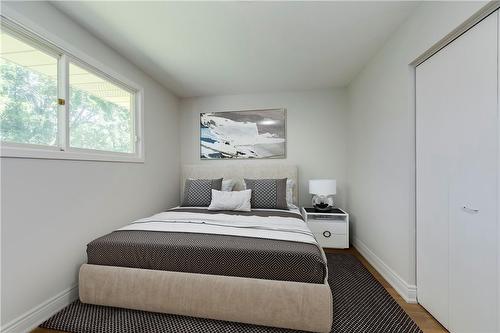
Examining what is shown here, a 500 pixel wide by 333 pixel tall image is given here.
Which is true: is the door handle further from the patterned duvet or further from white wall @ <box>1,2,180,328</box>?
white wall @ <box>1,2,180,328</box>

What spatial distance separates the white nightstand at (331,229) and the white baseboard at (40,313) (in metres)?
2.64

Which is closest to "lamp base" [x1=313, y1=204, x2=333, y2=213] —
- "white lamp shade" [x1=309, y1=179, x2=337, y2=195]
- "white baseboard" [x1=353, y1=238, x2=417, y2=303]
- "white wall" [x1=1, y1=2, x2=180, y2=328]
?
"white lamp shade" [x1=309, y1=179, x2=337, y2=195]

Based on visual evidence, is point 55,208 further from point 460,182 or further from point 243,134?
point 460,182

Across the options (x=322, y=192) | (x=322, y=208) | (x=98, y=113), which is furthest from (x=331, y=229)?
(x=98, y=113)

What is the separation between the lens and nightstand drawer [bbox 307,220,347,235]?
294 centimetres

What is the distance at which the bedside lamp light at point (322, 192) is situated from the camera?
118 inches

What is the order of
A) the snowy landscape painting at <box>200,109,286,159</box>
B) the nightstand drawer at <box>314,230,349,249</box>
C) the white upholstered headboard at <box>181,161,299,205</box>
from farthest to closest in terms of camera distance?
1. the snowy landscape painting at <box>200,109,286,159</box>
2. the white upholstered headboard at <box>181,161,299,205</box>
3. the nightstand drawer at <box>314,230,349,249</box>

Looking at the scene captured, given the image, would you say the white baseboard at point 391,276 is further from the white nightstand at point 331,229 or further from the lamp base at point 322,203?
the lamp base at point 322,203

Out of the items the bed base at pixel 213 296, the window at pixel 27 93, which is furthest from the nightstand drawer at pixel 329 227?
the window at pixel 27 93

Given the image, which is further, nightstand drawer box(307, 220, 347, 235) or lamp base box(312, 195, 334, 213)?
lamp base box(312, 195, 334, 213)

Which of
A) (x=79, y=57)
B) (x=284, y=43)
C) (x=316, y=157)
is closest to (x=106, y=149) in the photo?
(x=79, y=57)

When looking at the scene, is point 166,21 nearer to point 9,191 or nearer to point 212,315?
point 9,191

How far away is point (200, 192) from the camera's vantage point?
9.79ft

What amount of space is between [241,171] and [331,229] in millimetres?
1622
